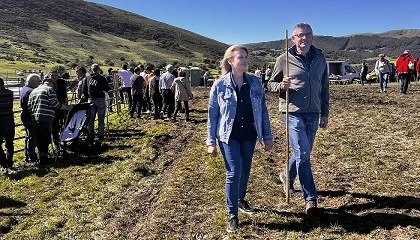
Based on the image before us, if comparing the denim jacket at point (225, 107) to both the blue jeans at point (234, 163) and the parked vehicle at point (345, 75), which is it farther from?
the parked vehicle at point (345, 75)

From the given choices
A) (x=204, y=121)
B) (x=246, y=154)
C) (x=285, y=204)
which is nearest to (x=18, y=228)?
(x=246, y=154)

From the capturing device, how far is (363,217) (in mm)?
5359

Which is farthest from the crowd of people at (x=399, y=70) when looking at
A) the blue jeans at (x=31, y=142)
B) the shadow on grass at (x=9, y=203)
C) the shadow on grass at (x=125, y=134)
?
the shadow on grass at (x=9, y=203)

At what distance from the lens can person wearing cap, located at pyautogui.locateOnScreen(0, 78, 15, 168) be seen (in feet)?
29.1

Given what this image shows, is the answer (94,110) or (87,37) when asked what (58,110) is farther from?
(87,37)

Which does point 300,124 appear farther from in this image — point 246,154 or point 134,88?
point 134,88

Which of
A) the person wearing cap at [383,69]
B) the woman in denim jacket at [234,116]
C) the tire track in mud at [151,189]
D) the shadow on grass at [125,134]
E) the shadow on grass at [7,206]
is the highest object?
the person wearing cap at [383,69]

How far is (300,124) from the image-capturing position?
17.4 ft

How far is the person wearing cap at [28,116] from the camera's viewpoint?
935cm

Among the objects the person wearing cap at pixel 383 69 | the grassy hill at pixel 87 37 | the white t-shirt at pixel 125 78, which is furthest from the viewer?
the grassy hill at pixel 87 37

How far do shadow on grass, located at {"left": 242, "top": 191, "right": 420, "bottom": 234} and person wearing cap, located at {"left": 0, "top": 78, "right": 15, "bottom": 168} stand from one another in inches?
238

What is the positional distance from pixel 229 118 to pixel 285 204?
5.75 ft

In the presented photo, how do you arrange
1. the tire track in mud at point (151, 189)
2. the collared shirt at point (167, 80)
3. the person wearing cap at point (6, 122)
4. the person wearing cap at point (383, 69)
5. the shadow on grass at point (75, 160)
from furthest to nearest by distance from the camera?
the person wearing cap at point (383, 69) < the collared shirt at point (167, 80) < the person wearing cap at point (6, 122) < the shadow on grass at point (75, 160) < the tire track in mud at point (151, 189)

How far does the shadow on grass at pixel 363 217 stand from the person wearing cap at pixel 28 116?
6.18 m
